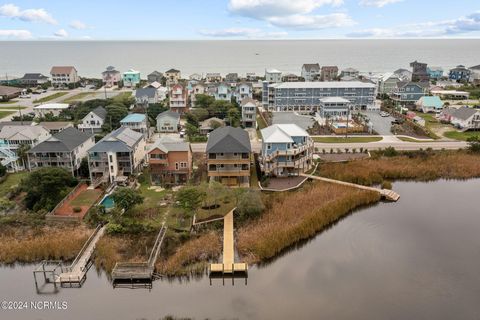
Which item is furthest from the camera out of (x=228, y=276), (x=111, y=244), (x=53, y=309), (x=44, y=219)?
(x=44, y=219)

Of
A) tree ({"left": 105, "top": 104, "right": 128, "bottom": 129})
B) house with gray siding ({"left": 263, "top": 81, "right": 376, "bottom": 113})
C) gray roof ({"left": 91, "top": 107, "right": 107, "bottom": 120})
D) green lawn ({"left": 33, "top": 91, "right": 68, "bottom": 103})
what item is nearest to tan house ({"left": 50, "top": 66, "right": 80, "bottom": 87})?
green lawn ({"left": 33, "top": 91, "right": 68, "bottom": 103})

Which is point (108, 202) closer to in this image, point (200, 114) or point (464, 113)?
point (200, 114)

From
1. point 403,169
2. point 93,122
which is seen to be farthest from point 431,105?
point 93,122

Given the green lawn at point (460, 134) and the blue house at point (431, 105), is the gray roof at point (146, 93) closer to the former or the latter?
the blue house at point (431, 105)

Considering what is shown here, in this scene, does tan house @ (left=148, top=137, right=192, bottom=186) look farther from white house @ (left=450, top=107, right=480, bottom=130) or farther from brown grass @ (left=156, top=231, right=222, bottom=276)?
white house @ (left=450, top=107, right=480, bottom=130)

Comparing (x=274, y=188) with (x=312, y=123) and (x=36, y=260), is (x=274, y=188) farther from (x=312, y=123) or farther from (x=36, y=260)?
(x=312, y=123)

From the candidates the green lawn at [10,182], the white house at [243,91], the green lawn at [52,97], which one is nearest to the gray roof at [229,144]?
the green lawn at [10,182]

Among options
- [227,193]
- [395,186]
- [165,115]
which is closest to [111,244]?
[227,193]
